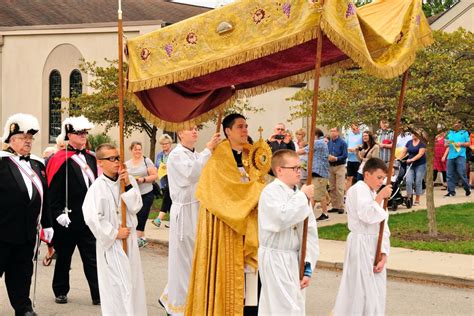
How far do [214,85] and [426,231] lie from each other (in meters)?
6.96

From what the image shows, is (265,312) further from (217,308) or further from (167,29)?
(167,29)

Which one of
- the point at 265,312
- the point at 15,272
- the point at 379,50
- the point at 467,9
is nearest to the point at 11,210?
the point at 15,272

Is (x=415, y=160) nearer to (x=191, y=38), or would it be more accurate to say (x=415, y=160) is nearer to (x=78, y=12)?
(x=191, y=38)

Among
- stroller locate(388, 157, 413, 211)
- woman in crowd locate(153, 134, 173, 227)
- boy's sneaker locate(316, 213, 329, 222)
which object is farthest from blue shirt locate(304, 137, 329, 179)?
woman in crowd locate(153, 134, 173, 227)

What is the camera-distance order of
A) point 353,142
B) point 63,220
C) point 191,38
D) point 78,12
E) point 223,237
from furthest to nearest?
1. point 78,12
2. point 353,142
3. point 63,220
4. point 223,237
5. point 191,38

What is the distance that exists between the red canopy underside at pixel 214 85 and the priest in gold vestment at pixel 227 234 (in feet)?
1.68

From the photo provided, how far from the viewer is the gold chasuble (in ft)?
23.9

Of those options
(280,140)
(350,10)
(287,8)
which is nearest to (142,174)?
(280,140)

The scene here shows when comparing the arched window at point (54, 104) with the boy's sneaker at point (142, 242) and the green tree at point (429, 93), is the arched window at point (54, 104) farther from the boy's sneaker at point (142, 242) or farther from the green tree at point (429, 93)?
the green tree at point (429, 93)

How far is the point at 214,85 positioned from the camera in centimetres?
798

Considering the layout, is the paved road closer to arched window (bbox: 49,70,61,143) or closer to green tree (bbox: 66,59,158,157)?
green tree (bbox: 66,59,158,157)

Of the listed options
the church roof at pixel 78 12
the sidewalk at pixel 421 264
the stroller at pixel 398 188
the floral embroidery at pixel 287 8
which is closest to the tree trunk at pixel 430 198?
the sidewalk at pixel 421 264

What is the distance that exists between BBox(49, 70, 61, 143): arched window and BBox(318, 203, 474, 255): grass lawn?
15264 millimetres

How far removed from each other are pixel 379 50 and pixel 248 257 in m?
→ 2.21
